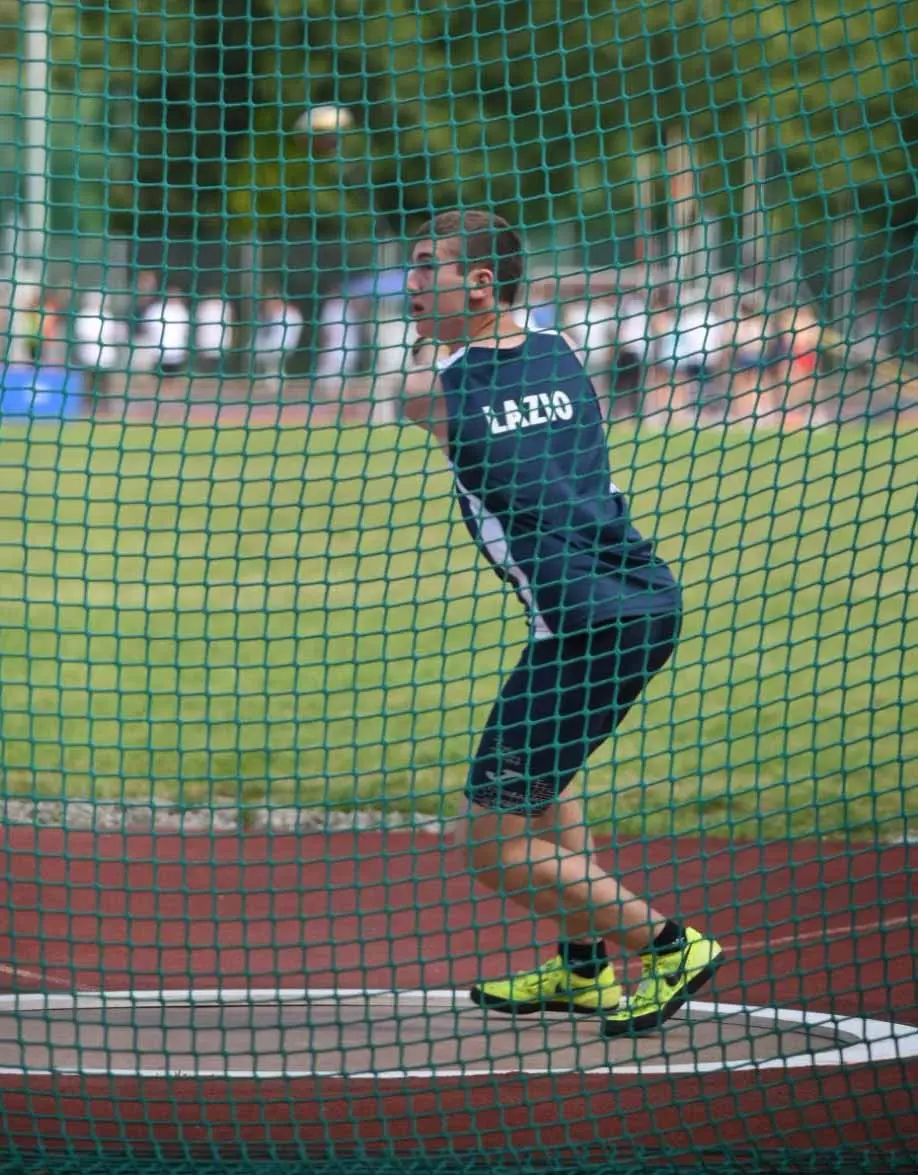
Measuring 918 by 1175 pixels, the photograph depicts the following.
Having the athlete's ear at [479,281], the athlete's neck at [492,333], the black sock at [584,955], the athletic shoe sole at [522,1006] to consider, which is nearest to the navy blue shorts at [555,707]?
the black sock at [584,955]

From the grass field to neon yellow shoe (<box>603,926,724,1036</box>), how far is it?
360 millimetres

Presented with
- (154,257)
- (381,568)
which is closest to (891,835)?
(381,568)

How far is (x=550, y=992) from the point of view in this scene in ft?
14.4

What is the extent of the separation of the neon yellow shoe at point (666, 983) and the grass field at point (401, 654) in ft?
1.18

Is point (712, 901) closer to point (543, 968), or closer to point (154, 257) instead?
point (543, 968)

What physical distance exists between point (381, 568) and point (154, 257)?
1325 cm

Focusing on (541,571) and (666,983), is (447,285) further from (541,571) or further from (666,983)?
(666,983)

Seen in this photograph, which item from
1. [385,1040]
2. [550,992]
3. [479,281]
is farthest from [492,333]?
[385,1040]

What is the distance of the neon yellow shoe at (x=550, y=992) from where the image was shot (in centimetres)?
428

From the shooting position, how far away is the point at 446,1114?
3738mm

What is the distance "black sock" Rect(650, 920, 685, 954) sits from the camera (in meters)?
4.24

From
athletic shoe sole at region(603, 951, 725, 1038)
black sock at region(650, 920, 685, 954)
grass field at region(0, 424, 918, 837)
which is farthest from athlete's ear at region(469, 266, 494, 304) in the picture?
athletic shoe sole at region(603, 951, 725, 1038)

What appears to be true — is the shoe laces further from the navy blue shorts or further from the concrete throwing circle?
the navy blue shorts

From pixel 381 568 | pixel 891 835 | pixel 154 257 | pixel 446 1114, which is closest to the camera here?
pixel 446 1114
